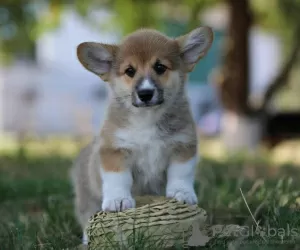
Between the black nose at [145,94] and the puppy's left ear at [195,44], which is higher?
the puppy's left ear at [195,44]

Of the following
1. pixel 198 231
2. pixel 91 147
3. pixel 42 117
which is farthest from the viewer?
pixel 42 117

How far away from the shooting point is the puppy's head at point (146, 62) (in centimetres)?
300

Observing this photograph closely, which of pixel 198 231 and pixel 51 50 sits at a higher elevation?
pixel 51 50

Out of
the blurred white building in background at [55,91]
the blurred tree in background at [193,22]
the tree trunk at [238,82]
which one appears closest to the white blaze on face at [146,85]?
the blurred tree in background at [193,22]

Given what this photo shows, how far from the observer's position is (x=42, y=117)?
59.4 ft

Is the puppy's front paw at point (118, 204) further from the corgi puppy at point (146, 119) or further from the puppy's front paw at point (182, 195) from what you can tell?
the puppy's front paw at point (182, 195)

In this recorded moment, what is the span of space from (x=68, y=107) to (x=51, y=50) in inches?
81.3

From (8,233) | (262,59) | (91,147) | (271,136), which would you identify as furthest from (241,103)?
(262,59)

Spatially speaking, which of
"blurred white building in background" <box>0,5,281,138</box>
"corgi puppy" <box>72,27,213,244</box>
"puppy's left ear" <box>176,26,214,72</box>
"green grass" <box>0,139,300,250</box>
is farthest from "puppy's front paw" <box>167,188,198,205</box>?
"blurred white building in background" <box>0,5,281,138</box>

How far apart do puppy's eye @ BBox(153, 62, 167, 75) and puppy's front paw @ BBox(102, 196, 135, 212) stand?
2.26 feet

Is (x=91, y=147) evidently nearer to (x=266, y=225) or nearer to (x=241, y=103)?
(x=266, y=225)

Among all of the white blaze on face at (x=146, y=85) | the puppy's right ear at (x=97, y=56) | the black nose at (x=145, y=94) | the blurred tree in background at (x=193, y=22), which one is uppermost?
the blurred tree in background at (x=193, y=22)

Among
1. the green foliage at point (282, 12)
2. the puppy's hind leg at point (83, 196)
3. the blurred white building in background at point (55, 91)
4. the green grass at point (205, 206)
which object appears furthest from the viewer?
the blurred white building in background at point (55, 91)

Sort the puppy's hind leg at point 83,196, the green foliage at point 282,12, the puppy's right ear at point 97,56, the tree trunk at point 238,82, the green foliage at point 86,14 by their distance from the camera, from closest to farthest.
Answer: the puppy's right ear at point 97,56, the puppy's hind leg at point 83,196, the green foliage at point 282,12, the green foliage at point 86,14, the tree trunk at point 238,82
